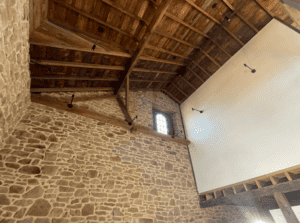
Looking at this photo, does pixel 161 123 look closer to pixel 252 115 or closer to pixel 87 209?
pixel 252 115

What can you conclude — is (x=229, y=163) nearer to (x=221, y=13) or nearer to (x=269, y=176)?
(x=269, y=176)

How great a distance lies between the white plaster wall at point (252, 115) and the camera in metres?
4.19

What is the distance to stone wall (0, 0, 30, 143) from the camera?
2.27m

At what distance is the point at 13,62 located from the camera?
2818 millimetres

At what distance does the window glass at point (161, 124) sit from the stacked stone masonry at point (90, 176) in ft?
2.76

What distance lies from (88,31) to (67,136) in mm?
3038

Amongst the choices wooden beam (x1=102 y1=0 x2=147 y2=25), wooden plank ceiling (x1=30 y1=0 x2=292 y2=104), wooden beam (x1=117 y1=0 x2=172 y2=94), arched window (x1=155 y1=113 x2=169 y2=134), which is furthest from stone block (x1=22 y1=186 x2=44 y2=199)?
wooden beam (x1=102 y1=0 x2=147 y2=25)

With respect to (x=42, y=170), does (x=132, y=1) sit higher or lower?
higher

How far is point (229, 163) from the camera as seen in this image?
5121 millimetres

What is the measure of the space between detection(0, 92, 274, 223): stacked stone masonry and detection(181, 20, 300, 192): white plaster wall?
Result: 51.6 inches

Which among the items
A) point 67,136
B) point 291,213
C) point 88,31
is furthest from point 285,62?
point 67,136

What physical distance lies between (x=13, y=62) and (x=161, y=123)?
5.40 meters

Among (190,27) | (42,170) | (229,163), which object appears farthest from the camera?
(190,27)

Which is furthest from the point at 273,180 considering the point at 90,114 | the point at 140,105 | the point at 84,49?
the point at 84,49
